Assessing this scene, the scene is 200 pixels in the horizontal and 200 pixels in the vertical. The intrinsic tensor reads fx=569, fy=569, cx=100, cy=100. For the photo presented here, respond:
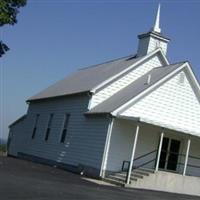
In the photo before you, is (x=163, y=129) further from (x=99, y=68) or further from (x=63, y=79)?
(x=63, y=79)

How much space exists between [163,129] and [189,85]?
421 cm

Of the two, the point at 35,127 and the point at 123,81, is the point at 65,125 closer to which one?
the point at 123,81

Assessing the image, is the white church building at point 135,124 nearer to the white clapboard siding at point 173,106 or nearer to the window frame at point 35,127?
the white clapboard siding at point 173,106

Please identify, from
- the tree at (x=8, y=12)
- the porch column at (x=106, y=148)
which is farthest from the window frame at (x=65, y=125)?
the tree at (x=8, y=12)

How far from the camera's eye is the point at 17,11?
1967 centimetres

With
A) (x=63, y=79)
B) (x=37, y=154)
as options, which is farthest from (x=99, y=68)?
(x=37, y=154)

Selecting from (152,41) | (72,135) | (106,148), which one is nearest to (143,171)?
(106,148)

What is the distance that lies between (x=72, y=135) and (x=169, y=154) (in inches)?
220

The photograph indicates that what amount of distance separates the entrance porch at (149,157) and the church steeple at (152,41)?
6508 millimetres

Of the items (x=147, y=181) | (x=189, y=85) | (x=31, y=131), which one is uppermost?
(x=189, y=85)

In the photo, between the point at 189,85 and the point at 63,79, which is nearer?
the point at 189,85

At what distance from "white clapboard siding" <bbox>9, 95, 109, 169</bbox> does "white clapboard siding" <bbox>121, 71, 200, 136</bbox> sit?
Result: 234 cm

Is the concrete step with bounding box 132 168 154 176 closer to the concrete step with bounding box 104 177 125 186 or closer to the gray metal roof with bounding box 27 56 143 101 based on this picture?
the concrete step with bounding box 104 177 125 186

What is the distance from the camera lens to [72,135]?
32500 millimetres
